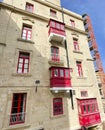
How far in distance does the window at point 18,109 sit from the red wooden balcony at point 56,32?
21.5 ft

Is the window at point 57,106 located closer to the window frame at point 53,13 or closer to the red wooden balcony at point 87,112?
the red wooden balcony at point 87,112

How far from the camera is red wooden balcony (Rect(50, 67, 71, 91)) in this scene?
7.96 metres

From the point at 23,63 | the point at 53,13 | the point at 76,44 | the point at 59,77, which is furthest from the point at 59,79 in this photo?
the point at 53,13

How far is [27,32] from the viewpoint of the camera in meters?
9.62

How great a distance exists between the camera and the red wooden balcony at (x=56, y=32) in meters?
9.84

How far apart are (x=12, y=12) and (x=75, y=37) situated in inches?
324

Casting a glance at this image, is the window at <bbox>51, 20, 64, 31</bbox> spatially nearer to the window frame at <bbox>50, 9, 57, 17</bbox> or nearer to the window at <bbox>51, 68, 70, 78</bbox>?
the window frame at <bbox>50, 9, 57, 17</bbox>

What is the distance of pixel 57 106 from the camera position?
8.06 metres

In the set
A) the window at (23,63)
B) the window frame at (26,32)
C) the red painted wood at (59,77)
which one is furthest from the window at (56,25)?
the red painted wood at (59,77)

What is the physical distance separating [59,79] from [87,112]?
4012mm

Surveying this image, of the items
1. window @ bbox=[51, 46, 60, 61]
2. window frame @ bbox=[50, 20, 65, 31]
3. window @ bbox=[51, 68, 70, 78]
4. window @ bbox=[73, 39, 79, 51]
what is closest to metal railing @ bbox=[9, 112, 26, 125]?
window @ bbox=[51, 68, 70, 78]

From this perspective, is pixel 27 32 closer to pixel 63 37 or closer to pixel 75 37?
pixel 63 37

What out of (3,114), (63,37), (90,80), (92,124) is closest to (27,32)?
(63,37)

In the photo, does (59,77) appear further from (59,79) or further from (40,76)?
(40,76)
